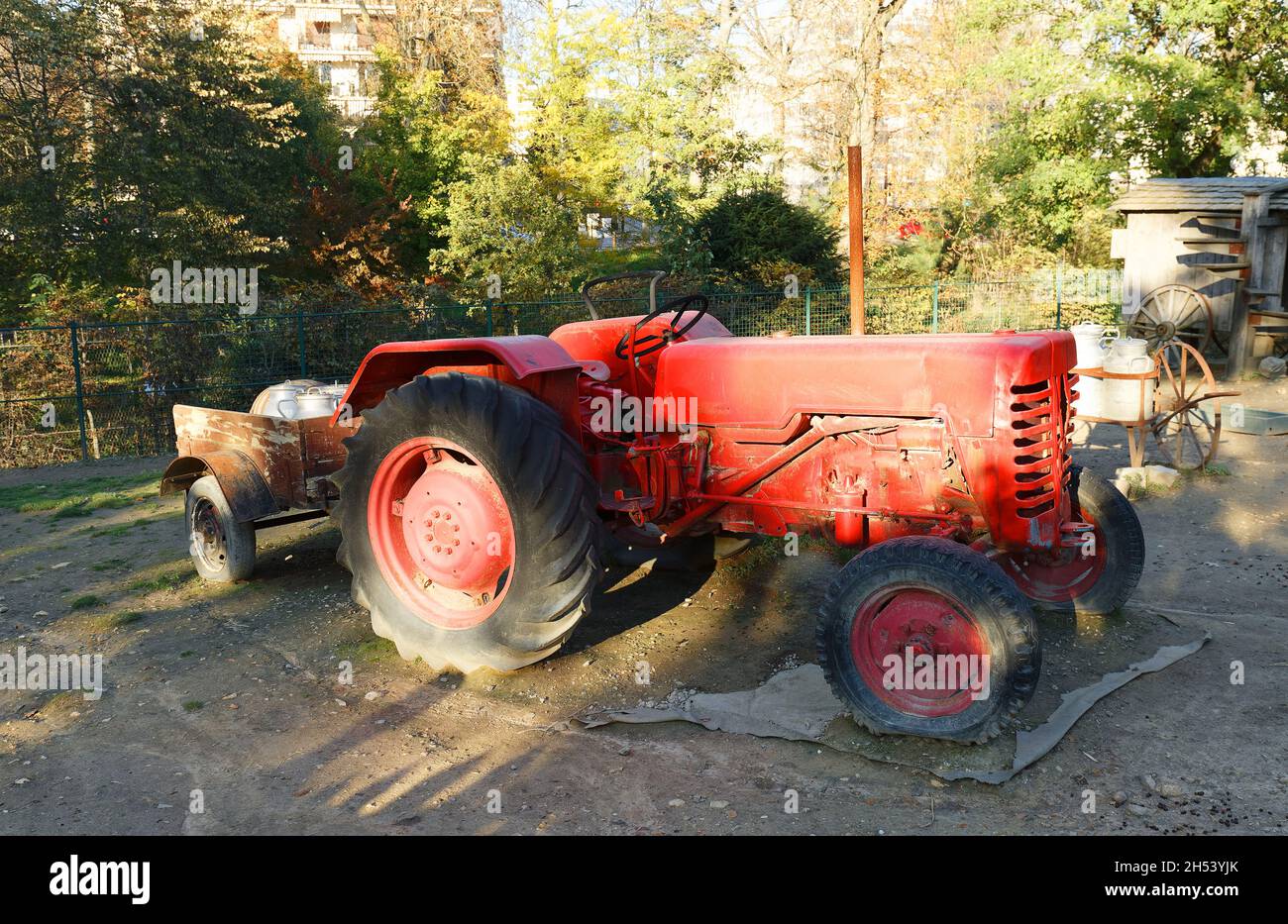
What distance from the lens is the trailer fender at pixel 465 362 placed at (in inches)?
170

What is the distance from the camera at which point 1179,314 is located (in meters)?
14.5

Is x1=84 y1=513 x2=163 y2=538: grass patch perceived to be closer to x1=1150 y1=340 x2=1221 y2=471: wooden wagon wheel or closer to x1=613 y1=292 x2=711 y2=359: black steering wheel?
x1=613 y1=292 x2=711 y2=359: black steering wheel

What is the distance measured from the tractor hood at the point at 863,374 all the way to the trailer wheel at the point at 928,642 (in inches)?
24.9

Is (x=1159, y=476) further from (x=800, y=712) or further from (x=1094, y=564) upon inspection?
(x=800, y=712)

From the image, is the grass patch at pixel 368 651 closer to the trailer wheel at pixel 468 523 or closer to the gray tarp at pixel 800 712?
the trailer wheel at pixel 468 523

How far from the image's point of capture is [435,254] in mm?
19312

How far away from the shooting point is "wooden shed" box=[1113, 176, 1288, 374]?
535 inches

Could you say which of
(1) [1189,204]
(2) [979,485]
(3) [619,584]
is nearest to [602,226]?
(1) [1189,204]

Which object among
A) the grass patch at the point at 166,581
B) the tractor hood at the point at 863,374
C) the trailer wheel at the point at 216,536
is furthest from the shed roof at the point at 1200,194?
the grass patch at the point at 166,581

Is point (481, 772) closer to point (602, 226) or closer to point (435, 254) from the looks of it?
point (435, 254)

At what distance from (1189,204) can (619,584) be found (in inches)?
516

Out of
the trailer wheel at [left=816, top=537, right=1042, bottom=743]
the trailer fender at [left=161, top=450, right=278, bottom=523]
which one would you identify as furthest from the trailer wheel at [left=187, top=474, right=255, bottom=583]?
the trailer wheel at [left=816, top=537, right=1042, bottom=743]

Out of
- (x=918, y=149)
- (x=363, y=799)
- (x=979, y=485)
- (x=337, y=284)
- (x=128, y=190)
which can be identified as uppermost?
(x=918, y=149)

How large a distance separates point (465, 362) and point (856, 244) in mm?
1982
